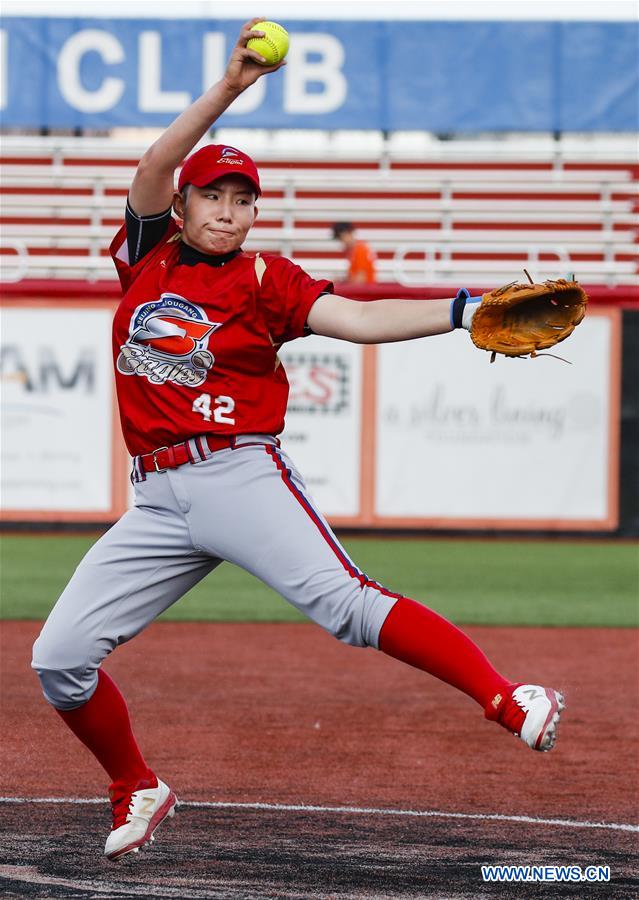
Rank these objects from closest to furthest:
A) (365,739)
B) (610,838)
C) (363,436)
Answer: (610,838) → (365,739) → (363,436)

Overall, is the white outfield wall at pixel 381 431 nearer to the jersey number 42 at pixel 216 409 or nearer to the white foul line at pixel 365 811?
the white foul line at pixel 365 811

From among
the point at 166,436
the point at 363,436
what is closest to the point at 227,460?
the point at 166,436

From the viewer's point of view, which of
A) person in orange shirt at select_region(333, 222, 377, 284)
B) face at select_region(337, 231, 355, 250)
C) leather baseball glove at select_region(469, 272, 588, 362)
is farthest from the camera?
face at select_region(337, 231, 355, 250)

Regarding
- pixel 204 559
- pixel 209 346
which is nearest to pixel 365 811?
pixel 204 559

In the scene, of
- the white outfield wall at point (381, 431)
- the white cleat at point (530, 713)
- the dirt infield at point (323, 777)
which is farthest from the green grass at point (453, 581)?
the white cleat at point (530, 713)

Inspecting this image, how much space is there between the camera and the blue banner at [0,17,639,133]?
16875mm

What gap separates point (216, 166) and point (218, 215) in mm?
128

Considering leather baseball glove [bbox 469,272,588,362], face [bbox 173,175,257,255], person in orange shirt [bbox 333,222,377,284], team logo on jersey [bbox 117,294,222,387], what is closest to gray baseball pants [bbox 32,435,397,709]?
team logo on jersey [bbox 117,294,222,387]

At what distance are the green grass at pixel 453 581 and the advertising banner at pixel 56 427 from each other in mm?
404

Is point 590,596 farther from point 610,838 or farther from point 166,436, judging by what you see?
point 166,436

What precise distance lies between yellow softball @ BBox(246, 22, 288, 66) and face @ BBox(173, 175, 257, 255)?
322 mm

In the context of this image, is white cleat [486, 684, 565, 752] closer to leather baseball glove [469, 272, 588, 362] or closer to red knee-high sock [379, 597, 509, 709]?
red knee-high sock [379, 597, 509, 709]

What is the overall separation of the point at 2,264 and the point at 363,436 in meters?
5.39

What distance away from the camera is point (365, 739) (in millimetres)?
5527
